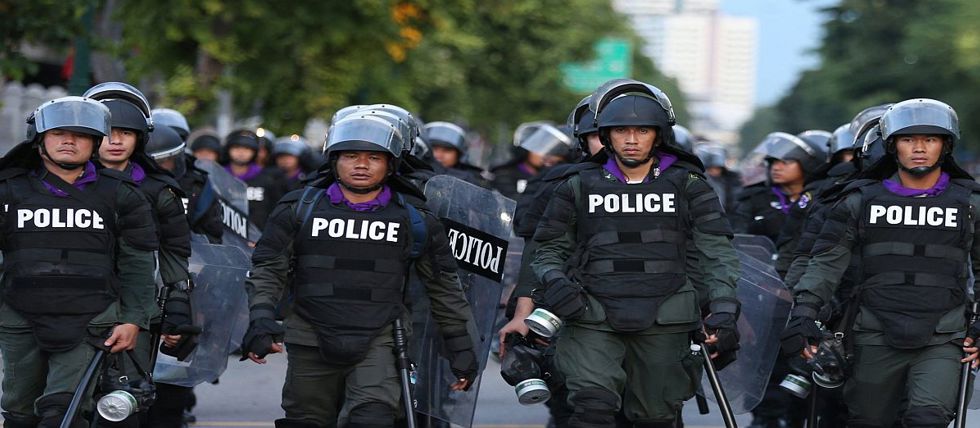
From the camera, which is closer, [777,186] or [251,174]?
[777,186]

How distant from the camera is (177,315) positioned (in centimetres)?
666

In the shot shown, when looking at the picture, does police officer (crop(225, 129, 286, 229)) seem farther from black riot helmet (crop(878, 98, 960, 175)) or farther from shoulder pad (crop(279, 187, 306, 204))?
→ black riot helmet (crop(878, 98, 960, 175))

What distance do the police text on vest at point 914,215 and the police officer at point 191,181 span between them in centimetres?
328

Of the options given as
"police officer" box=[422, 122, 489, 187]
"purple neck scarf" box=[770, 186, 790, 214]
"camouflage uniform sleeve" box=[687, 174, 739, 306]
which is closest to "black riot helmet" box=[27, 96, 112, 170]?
"camouflage uniform sleeve" box=[687, 174, 739, 306]

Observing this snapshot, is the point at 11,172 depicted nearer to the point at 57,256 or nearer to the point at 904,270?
the point at 57,256

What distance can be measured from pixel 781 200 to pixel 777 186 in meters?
0.14

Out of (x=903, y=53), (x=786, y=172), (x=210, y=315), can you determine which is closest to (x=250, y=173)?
(x=786, y=172)

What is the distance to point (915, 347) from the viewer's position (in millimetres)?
6410

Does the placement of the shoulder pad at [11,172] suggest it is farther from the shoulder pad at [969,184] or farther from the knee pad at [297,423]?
the shoulder pad at [969,184]

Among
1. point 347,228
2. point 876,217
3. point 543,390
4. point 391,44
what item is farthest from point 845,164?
point 391,44

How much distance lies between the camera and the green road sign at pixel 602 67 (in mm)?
42562

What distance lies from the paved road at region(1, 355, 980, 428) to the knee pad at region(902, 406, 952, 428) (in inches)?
115

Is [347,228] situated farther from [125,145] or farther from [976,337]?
[976,337]

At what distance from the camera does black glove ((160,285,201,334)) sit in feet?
21.8
